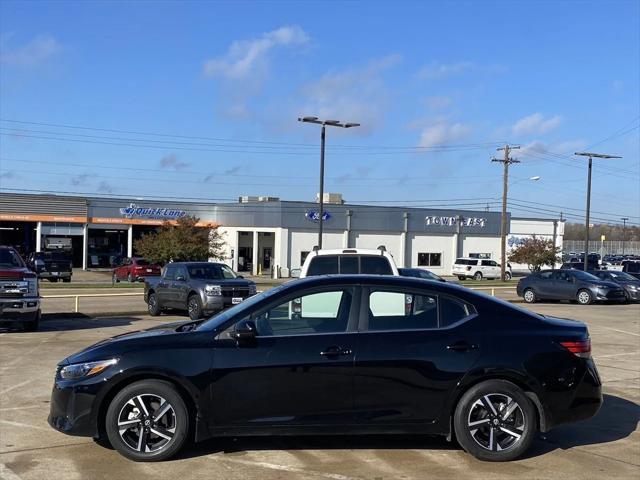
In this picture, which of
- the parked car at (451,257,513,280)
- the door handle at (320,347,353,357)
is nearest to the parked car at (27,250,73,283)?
the parked car at (451,257,513,280)

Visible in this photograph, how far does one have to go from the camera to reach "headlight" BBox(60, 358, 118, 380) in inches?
228

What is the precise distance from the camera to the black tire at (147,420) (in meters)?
5.78

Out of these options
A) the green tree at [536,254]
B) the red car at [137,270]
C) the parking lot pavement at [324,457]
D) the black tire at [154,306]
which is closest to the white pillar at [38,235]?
the red car at [137,270]

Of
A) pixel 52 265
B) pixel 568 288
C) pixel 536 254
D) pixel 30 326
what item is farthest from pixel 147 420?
pixel 536 254

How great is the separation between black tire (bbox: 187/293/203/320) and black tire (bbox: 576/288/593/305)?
16.5 meters

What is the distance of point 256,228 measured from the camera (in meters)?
62.1

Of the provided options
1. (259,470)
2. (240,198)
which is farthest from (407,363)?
(240,198)

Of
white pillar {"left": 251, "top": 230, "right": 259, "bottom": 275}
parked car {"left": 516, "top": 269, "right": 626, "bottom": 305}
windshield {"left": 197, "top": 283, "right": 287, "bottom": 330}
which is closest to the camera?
windshield {"left": 197, "top": 283, "right": 287, "bottom": 330}

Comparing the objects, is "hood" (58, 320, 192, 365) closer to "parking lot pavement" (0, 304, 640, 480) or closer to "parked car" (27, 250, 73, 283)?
"parking lot pavement" (0, 304, 640, 480)

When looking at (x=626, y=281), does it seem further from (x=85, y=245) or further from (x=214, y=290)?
(x=85, y=245)

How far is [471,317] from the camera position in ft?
20.1

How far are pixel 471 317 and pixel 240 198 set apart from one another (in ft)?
218

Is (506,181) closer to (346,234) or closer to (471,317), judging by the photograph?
(346,234)

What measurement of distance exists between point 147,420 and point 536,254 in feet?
190
